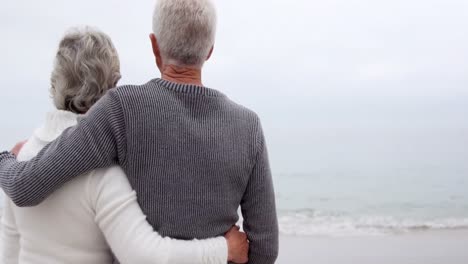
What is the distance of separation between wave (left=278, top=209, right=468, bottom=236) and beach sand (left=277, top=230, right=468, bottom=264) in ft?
1.46

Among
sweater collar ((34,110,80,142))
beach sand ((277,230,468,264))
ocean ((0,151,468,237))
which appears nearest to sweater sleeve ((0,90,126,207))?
sweater collar ((34,110,80,142))

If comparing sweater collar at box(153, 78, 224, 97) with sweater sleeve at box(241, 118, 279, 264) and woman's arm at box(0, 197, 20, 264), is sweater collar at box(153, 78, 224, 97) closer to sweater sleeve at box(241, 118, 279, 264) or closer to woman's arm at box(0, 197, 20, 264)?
sweater sleeve at box(241, 118, 279, 264)

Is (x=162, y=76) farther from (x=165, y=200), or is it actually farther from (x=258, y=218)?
(x=258, y=218)

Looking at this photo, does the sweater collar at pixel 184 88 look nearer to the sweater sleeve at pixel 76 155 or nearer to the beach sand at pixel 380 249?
the sweater sleeve at pixel 76 155

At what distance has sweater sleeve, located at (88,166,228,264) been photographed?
130cm

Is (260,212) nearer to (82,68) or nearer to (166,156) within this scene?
(166,156)

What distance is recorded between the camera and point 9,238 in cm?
154

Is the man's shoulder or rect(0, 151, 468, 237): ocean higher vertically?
the man's shoulder

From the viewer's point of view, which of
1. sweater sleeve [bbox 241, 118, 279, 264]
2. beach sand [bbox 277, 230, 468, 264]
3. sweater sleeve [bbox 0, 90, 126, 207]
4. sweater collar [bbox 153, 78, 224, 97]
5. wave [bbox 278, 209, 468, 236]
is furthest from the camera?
wave [bbox 278, 209, 468, 236]

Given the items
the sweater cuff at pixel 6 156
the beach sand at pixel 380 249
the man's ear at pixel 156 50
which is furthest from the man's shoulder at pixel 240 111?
the beach sand at pixel 380 249

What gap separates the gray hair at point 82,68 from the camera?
1.46 meters

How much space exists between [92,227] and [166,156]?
280 mm

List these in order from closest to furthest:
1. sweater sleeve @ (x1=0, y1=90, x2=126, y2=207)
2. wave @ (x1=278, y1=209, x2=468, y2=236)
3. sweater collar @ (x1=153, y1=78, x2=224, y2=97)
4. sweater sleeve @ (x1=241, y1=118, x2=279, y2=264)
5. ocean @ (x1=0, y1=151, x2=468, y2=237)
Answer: sweater sleeve @ (x1=0, y1=90, x2=126, y2=207) < sweater collar @ (x1=153, y1=78, x2=224, y2=97) < sweater sleeve @ (x1=241, y1=118, x2=279, y2=264) < wave @ (x1=278, y1=209, x2=468, y2=236) < ocean @ (x1=0, y1=151, x2=468, y2=237)

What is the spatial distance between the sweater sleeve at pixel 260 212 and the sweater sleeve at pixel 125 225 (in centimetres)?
25
